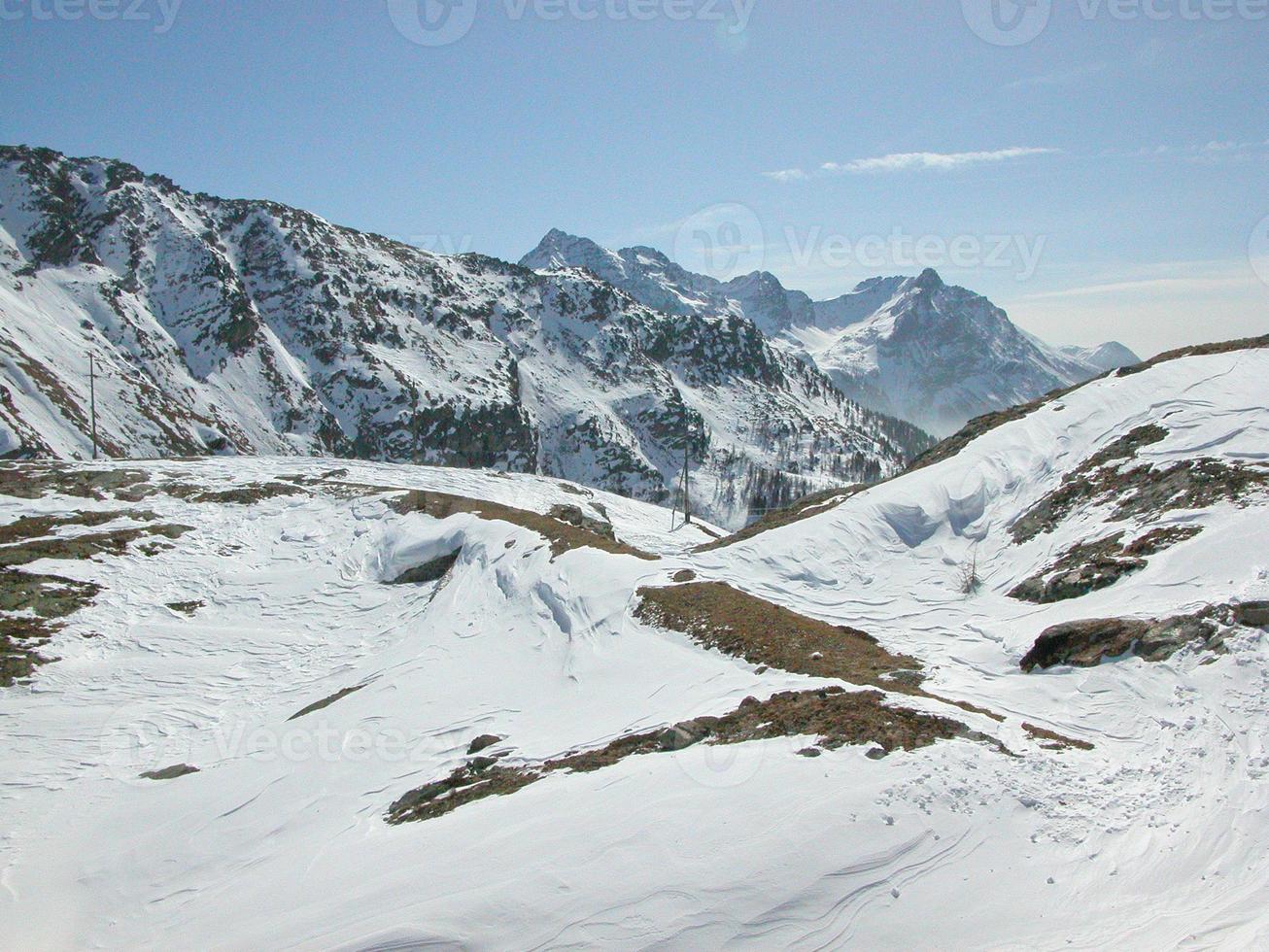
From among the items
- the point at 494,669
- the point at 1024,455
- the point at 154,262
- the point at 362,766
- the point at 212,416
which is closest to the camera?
the point at 362,766

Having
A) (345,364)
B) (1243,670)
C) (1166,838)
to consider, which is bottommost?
(1166,838)

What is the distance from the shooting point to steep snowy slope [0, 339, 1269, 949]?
28.6 ft

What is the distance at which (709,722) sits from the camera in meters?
13.2

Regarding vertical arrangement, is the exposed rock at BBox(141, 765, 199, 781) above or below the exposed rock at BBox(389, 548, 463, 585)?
below

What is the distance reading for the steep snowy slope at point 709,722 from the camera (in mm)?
8727

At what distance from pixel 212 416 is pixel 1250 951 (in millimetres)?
152113

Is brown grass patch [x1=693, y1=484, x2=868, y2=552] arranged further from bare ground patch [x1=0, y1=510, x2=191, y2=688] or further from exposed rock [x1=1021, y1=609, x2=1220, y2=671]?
bare ground patch [x1=0, y1=510, x2=191, y2=688]

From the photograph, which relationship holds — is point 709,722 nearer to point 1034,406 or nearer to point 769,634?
point 769,634

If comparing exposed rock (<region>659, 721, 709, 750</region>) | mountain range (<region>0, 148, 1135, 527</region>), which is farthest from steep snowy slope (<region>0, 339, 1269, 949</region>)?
mountain range (<region>0, 148, 1135, 527</region>)

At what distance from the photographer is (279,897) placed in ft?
36.7

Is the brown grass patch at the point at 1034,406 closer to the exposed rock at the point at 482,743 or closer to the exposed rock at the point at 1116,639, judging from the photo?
the exposed rock at the point at 1116,639

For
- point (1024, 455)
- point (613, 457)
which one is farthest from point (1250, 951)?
point (613, 457)

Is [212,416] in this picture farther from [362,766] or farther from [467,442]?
[362,766]

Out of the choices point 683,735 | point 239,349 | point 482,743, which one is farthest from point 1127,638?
point 239,349
